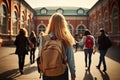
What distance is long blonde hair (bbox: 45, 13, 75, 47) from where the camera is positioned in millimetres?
3330

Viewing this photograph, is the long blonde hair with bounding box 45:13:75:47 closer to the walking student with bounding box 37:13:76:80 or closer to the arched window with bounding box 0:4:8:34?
the walking student with bounding box 37:13:76:80

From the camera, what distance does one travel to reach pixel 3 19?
25266 mm

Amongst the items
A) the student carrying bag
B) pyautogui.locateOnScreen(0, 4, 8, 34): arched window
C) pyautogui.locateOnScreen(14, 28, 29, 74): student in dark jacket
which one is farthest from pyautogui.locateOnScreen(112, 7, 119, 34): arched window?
the student carrying bag

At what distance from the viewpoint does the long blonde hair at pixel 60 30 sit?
10.9ft

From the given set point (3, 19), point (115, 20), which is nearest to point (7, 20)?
point (3, 19)

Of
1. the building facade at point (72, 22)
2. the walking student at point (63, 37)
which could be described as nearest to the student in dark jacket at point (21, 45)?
the walking student at point (63, 37)

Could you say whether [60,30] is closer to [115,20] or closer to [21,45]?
[21,45]

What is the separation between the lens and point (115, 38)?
25344 millimetres

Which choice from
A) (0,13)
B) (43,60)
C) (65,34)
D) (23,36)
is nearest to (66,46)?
(65,34)

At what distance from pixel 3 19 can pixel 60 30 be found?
2294cm

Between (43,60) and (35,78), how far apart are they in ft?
14.4

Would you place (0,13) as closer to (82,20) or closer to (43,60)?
(43,60)

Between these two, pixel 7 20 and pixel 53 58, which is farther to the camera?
pixel 7 20

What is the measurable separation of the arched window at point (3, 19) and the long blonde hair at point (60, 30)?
21380mm
